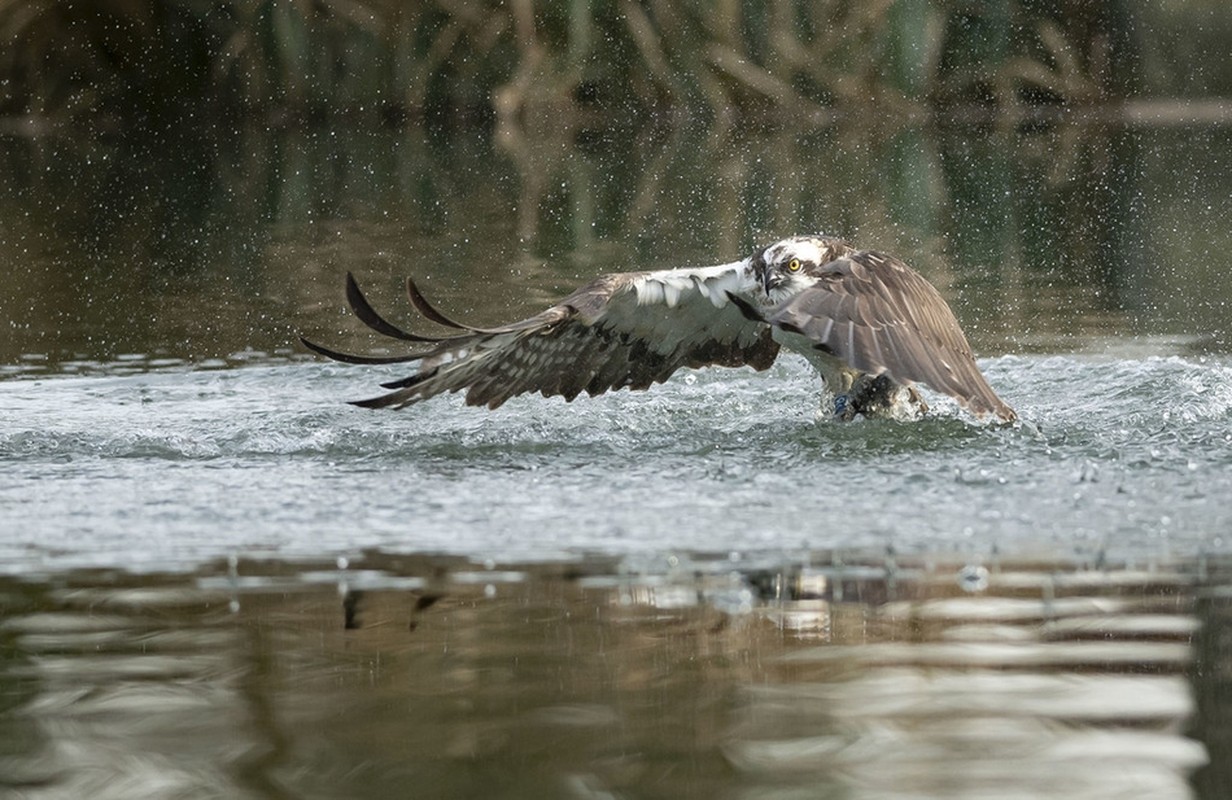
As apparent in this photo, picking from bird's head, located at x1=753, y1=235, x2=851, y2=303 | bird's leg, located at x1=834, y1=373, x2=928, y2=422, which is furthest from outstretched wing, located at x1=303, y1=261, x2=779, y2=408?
bird's leg, located at x1=834, y1=373, x2=928, y2=422

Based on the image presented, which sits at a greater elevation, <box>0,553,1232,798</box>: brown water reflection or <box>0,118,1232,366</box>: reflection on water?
<box>0,118,1232,366</box>: reflection on water

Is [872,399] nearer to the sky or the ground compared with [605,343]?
nearer to the ground

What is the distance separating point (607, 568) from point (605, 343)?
2111 millimetres

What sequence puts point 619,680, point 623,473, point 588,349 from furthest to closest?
point 588,349, point 623,473, point 619,680

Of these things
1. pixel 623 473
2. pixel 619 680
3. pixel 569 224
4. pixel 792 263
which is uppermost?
pixel 569 224

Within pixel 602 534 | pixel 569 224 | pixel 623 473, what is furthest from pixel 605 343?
pixel 569 224

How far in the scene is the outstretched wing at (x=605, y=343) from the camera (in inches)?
233

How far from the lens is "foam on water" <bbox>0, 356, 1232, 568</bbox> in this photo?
4.76m

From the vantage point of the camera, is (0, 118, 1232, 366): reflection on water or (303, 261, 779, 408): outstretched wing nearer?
(303, 261, 779, 408): outstretched wing

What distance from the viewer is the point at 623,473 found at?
18.0ft

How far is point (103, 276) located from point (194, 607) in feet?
23.9

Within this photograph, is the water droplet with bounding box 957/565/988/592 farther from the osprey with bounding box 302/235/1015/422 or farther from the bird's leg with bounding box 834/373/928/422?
the bird's leg with bounding box 834/373/928/422

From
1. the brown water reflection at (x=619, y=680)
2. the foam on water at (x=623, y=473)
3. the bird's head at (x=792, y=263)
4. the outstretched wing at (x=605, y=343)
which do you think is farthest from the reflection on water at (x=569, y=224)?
the brown water reflection at (x=619, y=680)

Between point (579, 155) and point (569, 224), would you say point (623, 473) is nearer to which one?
point (569, 224)
